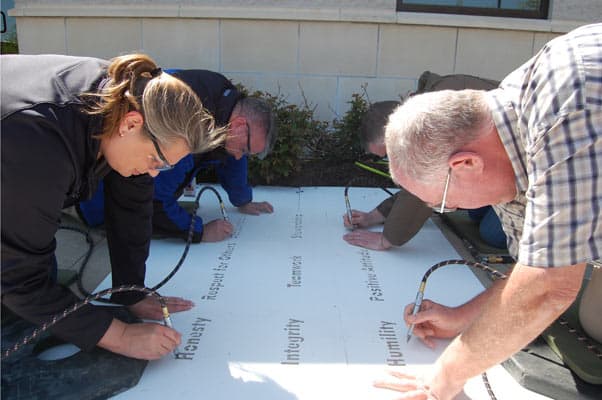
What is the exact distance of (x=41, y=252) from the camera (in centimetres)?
135

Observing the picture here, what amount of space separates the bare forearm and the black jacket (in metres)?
1.09

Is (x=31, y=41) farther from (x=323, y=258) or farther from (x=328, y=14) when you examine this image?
(x=323, y=258)

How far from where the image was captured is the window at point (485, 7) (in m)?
4.74

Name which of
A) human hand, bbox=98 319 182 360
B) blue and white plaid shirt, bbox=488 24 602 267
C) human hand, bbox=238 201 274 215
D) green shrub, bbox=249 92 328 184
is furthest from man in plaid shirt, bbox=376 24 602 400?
green shrub, bbox=249 92 328 184

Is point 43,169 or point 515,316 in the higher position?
point 43,169

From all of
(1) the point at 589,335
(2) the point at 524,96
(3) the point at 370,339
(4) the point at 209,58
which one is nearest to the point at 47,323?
(3) the point at 370,339

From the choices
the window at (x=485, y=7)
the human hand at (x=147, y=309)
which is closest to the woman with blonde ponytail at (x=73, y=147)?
the human hand at (x=147, y=309)

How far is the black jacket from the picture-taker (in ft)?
3.95

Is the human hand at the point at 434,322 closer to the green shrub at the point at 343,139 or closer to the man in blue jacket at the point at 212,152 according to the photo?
the man in blue jacket at the point at 212,152

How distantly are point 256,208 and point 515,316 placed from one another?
90.6 inches

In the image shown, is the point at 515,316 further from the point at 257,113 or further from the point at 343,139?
the point at 343,139

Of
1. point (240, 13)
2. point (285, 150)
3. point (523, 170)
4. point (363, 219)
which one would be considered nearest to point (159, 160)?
point (523, 170)

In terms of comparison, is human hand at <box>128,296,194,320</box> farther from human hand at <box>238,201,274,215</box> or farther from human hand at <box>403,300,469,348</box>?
human hand at <box>238,201,274,215</box>

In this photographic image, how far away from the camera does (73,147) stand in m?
1.33
